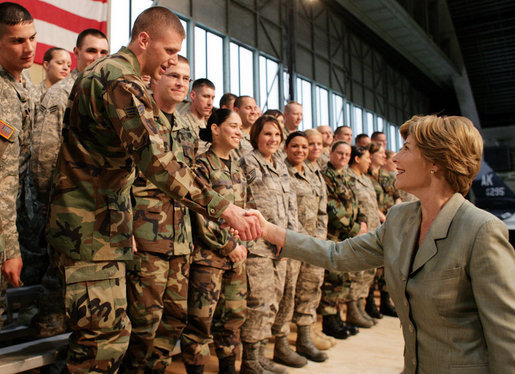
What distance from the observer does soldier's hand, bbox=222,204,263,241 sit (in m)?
1.62

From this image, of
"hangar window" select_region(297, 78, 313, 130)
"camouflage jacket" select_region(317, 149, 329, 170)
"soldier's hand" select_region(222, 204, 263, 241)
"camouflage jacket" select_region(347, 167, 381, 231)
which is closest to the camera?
"soldier's hand" select_region(222, 204, 263, 241)

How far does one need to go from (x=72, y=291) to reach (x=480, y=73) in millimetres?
19570

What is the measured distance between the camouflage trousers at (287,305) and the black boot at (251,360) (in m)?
0.32

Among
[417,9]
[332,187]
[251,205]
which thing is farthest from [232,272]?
[417,9]

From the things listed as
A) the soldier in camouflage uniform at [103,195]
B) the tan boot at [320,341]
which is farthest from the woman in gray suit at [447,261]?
the tan boot at [320,341]

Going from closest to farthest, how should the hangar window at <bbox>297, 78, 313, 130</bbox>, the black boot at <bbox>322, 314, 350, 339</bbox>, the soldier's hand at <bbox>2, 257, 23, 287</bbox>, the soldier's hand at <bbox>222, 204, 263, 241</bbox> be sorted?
the soldier's hand at <bbox>222, 204, 263, 241</bbox> → the soldier's hand at <bbox>2, 257, 23, 287</bbox> → the black boot at <bbox>322, 314, 350, 339</bbox> → the hangar window at <bbox>297, 78, 313, 130</bbox>

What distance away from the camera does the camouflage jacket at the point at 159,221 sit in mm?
1996

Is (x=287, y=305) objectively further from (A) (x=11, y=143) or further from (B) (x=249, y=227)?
(A) (x=11, y=143)

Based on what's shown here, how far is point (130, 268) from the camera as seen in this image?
6.45 feet

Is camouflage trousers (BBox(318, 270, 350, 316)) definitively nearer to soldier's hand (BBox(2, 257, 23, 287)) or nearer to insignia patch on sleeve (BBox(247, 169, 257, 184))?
insignia patch on sleeve (BBox(247, 169, 257, 184))

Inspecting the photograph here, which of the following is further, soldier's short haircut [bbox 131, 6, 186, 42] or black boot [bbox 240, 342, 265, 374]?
black boot [bbox 240, 342, 265, 374]

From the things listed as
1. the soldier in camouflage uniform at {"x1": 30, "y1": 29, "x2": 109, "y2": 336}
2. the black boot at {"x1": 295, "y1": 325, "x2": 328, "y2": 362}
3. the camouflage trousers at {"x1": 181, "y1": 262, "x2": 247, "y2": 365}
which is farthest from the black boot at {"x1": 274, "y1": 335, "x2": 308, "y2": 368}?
the soldier in camouflage uniform at {"x1": 30, "y1": 29, "x2": 109, "y2": 336}

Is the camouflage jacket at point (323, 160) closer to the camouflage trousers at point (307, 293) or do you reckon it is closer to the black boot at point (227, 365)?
the camouflage trousers at point (307, 293)

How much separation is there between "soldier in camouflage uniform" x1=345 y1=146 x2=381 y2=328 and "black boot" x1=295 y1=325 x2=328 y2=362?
33.7 inches
